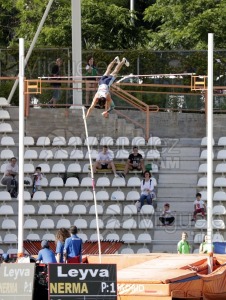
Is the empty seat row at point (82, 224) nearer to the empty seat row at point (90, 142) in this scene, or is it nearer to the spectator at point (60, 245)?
the empty seat row at point (90, 142)

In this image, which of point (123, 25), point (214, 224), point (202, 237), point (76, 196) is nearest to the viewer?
point (202, 237)

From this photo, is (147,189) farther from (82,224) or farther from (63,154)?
(63,154)

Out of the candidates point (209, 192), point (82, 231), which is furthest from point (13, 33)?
point (209, 192)

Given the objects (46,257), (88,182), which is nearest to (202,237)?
(88,182)

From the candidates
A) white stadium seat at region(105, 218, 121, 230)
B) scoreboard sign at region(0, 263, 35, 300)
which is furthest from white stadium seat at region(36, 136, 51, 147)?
scoreboard sign at region(0, 263, 35, 300)

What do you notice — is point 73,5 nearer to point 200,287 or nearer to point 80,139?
point 80,139

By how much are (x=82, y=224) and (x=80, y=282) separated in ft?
33.1

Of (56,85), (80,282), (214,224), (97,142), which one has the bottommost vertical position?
(214,224)

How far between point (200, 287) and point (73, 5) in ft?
36.4

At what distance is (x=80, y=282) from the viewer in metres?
19.1

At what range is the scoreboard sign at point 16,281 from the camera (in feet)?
63.2

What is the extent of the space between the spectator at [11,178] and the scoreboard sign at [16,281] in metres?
10.4

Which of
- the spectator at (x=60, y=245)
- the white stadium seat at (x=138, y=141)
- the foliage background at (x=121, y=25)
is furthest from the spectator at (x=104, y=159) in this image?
the spectator at (x=60, y=245)

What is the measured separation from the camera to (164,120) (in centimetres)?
Result: 3192
